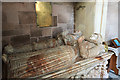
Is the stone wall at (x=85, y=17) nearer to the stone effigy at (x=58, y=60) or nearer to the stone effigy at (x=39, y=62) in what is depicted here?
the stone effigy at (x=58, y=60)

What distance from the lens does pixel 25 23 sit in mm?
2176

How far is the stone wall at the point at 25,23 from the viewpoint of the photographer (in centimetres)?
198

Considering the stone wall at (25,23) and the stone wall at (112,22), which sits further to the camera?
the stone wall at (112,22)

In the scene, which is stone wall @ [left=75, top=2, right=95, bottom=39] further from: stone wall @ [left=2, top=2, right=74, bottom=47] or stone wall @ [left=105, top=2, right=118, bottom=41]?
stone wall @ [left=105, top=2, right=118, bottom=41]

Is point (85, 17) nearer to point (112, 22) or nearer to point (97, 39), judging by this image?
point (112, 22)

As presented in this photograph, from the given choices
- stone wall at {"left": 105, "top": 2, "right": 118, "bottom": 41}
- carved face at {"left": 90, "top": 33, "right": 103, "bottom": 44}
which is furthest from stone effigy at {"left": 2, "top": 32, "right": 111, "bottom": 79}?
stone wall at {"left": 105, "top": 2, "right": 118, "bottom": 41}

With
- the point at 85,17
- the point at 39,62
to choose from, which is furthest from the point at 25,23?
the point at 85,17

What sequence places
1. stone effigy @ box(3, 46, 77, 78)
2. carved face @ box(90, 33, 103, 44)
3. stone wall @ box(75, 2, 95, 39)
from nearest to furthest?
1. stone effigy @ box(3, 46, 77, 78)
2. carved face @ box(90, 33, 103, 44)
3. stone wall @ box(75, 2, 95, 39)

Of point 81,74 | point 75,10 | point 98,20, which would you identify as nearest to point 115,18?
point 98,20

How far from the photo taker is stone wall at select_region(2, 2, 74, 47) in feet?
6.51

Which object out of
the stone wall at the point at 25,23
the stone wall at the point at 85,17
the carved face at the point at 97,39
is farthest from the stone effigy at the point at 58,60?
the stone wall at the point at 85,17

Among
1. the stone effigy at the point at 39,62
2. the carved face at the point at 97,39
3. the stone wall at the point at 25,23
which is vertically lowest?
the stone effigy at the point at 39,62

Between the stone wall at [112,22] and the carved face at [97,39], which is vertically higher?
the stone wall at [112,22]

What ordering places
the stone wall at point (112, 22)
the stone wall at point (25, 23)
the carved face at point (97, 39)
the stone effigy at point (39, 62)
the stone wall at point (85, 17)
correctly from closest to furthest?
the stone effigy at point (39, 62)
the carved face at point (97, 39)
the stone wall at point (25, 23)
the stone wall at point (85, 17)
the stone wall at point (112, 22)
